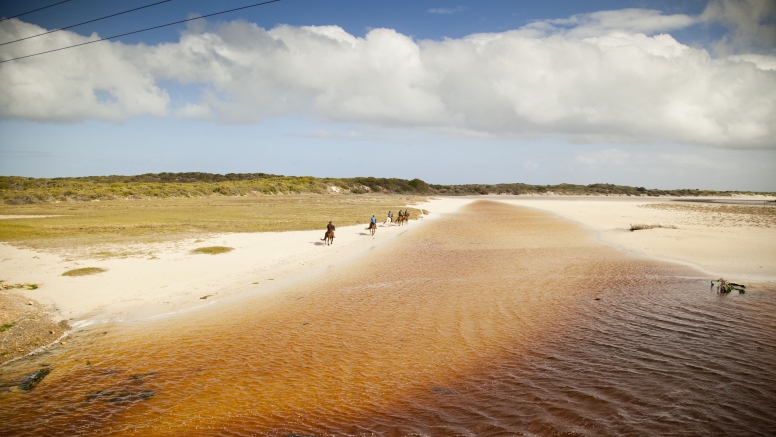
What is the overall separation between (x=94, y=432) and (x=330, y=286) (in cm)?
1061

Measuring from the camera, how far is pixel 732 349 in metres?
9.61

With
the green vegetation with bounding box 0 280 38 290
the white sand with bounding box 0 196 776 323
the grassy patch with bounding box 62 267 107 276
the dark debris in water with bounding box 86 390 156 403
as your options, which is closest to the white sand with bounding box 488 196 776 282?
the white sand with bounding box 0 196 776 323

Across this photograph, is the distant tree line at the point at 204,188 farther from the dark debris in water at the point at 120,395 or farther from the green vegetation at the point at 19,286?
the dark debris in water at the point at 120,395

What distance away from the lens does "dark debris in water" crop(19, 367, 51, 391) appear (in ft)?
25.9

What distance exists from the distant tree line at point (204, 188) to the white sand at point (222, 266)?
6602 centimetres

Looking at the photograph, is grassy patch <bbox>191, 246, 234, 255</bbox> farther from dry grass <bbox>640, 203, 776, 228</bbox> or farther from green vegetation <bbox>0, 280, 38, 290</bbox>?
dry grass <bbox>640, 203, 776, 228</bbox>

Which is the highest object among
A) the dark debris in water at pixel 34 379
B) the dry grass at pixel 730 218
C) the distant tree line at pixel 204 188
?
the distant tree line at pixel 204 188

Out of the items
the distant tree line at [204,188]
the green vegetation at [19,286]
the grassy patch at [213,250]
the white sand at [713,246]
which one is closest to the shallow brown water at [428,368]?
the white sand at [713,246]

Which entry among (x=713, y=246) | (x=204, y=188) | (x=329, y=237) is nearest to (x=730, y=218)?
(x=713, y=246)

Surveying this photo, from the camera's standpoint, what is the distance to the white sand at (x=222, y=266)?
1362cm

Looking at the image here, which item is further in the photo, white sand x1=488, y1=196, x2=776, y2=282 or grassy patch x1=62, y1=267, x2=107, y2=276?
white sand x1=488, y1=196, x2=776, y2=282

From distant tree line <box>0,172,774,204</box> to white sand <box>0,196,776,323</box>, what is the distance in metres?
66.0

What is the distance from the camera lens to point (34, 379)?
8234 millimetres

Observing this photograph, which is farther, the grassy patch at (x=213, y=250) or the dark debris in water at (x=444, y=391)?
the grassy patch at (x=213, y=250)
